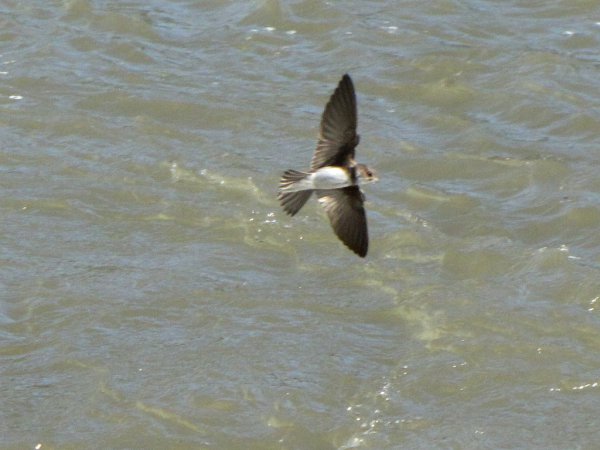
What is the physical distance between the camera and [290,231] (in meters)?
7.88

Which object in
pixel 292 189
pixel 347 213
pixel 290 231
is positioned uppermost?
pixel 292 189

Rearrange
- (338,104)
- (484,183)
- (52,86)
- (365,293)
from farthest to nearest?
1. (52,86)
2. (484,183)
3. (365,293)
4. (338,104)

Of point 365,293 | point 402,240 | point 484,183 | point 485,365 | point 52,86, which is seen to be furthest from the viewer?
point 52,86

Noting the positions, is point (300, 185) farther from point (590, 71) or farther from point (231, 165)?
point (590, 71)

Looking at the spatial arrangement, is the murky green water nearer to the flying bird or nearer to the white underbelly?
the flying bird

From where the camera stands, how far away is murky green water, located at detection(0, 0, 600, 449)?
6.39 metres

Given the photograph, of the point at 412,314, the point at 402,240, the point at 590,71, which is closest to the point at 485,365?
the point at 412,314

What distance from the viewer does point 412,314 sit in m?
7.12

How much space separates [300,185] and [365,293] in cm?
192

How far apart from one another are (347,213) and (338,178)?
0.20 metres

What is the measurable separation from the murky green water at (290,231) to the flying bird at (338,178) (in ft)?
3.37

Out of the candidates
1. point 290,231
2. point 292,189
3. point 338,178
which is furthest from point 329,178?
point 290,231

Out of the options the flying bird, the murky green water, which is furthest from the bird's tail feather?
the murky green water

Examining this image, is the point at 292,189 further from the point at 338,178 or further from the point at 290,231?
the point at 290,231
